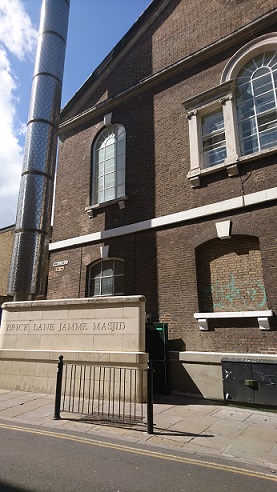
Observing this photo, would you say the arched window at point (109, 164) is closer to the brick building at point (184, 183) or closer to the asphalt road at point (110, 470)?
the brick building at point (184, 183)

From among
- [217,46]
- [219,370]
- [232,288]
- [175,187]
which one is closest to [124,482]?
[219,370]

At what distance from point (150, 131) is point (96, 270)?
550cm

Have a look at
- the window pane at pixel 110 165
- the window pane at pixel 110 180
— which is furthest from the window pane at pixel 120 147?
the window pane at pixel 110 180

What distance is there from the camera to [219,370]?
8219 millimetres

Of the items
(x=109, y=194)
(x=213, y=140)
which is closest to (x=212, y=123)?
(x=213, y=140)

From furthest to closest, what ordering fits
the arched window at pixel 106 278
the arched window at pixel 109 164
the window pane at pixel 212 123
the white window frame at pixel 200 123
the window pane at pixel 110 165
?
the window pane at pixel 110 165 < the arched window at pixel 109 164 < the arched window at pixel 106 278 < the window pane at pixel 212 123 < the white window frame at pixel 200 123

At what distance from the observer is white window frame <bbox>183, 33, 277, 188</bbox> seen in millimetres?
9531

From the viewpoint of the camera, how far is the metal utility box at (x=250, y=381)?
7.14 meters

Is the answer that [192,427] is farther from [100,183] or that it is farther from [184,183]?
[100,183]

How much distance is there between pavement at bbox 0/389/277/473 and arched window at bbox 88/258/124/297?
4067 millimetres

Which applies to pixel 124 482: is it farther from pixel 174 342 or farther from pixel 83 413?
pixel 174 342

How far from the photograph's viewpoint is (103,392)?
311 inches

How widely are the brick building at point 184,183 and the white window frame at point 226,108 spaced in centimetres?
3

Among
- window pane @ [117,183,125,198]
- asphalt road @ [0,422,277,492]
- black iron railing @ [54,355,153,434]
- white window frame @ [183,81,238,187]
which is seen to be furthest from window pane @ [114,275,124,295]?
asphalt road @ [0,422,277,492]
